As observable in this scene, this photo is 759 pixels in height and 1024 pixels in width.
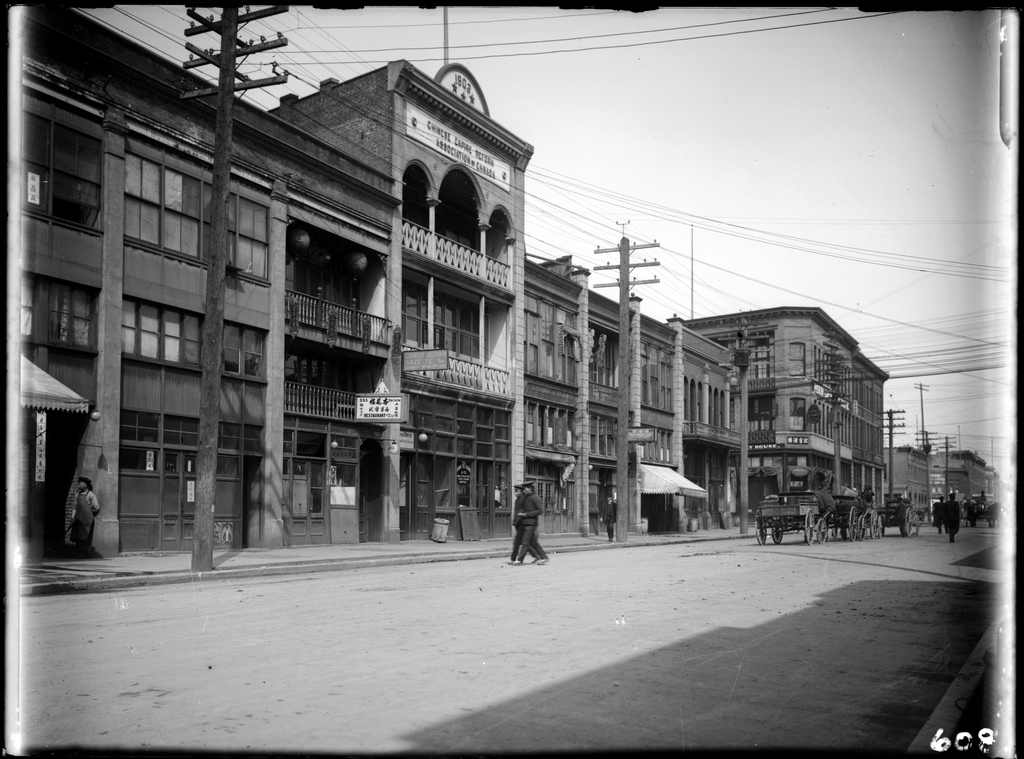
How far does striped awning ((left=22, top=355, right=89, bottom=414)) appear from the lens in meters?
17.0

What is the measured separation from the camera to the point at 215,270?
18.0m

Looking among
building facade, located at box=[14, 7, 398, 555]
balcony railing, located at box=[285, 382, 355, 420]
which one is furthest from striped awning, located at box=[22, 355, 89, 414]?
balcony railing, located at box=[285, 382, 355, 420]

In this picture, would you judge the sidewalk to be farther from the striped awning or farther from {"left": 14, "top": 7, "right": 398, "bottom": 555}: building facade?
the striped awning

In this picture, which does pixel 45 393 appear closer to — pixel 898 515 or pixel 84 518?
pixel 84 518

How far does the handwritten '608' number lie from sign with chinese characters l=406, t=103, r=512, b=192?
27969 mm

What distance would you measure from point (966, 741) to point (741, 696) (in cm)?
173

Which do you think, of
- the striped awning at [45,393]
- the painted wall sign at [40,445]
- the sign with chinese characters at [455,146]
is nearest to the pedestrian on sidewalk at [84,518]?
the painted wall sign at [40,445]

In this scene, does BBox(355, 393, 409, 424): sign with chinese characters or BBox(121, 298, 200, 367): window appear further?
BBox(355, 393, 409, 424): sign with chinese characters

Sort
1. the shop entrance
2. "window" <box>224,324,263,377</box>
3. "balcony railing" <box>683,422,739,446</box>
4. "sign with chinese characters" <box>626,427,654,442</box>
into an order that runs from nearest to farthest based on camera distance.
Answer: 1. the shop entrance
2. "window" <box>224,324,263,377</box>
3. "sign with chinese characters" <box>626,427,654,442</box>
4. "balcony railing" <box>683,422,739,446</box>

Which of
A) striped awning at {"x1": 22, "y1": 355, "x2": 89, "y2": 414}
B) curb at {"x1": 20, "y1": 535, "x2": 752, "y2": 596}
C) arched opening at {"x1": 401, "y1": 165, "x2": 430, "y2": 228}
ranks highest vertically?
arched opening at {"x1": 401, "y1": 165, "x2": 430, "y2": 228}

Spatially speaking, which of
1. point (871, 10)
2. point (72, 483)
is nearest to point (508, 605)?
point (871, 10)

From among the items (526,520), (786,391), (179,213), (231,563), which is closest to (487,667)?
(231,563)

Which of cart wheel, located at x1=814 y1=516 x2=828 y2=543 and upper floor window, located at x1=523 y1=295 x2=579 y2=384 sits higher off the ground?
upper floor window, located at x1=523 y1=295 x2=579 y2=384

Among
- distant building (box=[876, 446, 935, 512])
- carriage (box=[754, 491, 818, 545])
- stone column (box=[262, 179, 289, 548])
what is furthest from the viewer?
distant building (box=[876, 446, 935, 512])
